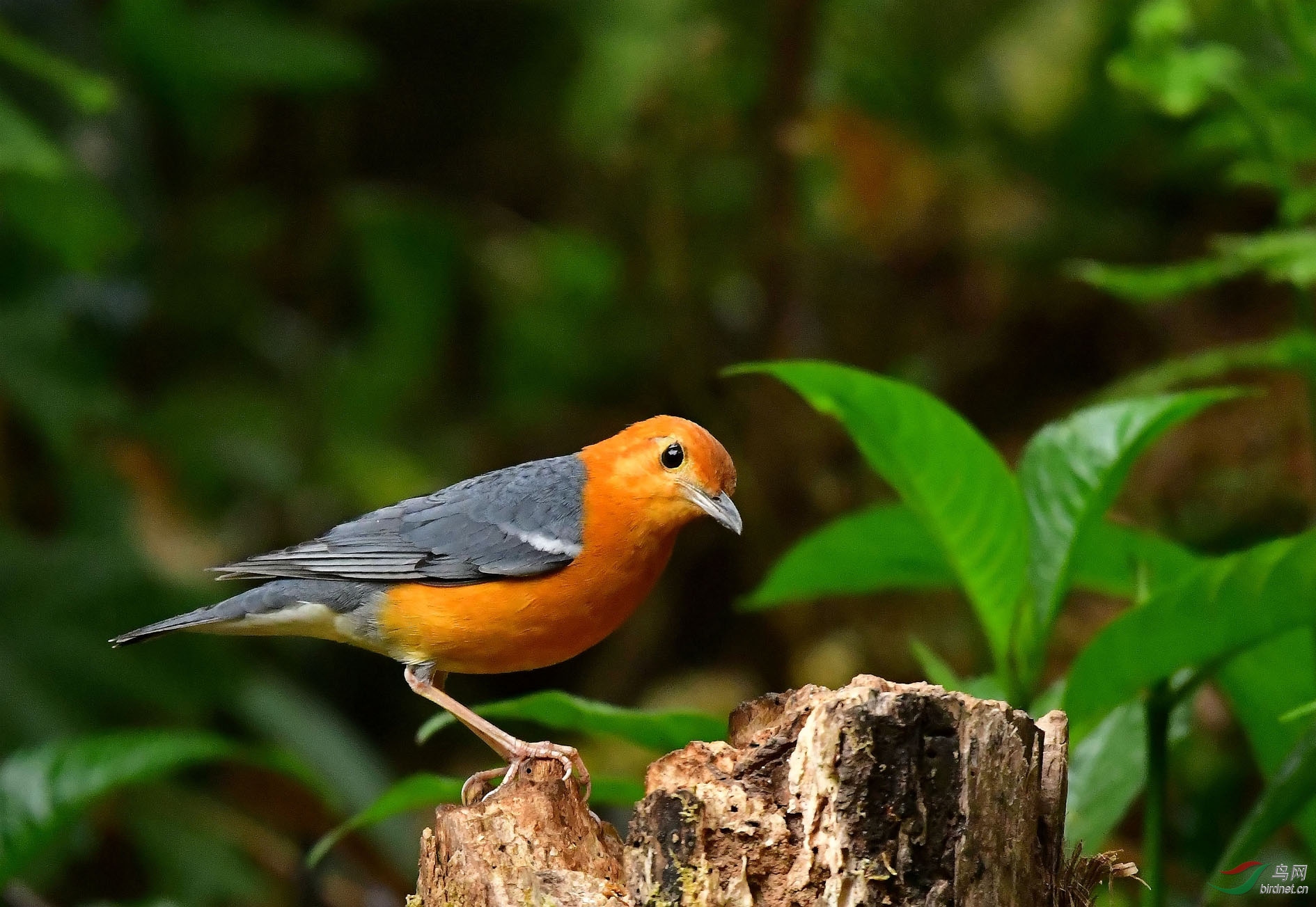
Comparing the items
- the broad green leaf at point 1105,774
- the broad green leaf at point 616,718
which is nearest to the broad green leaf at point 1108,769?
the broad green leaf at point 1105,774

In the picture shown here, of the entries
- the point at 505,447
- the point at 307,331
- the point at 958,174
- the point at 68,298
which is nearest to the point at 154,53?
the point at 68,298

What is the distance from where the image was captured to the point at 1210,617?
311 cm

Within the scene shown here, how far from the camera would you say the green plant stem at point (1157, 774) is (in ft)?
11.3

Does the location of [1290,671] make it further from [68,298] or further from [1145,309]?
[68,298]

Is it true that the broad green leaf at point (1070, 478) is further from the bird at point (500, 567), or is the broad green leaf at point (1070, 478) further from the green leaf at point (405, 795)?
the green leaf at point (405, 795)

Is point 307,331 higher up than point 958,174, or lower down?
lower down

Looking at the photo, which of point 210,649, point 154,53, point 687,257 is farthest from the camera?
point 687,257

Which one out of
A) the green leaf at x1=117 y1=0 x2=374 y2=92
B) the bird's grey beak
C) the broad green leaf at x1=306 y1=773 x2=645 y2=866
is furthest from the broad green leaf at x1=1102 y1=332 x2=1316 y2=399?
the green leaf at x1=117 y1=0 x2=374 y2=92

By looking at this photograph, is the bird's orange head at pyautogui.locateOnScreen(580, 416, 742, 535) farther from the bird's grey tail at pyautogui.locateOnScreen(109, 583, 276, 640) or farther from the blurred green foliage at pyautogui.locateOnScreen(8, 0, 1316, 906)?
the blurred green foliage at pyautogui.locateOnScreen(8, 0, 1316, 906)

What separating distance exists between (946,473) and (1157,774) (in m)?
0.99

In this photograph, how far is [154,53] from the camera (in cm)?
759

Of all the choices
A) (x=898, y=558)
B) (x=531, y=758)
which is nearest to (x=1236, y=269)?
(x=898, y=558)

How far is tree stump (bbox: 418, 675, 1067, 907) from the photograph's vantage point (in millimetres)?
2447

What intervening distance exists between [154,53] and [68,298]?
1546 mm
